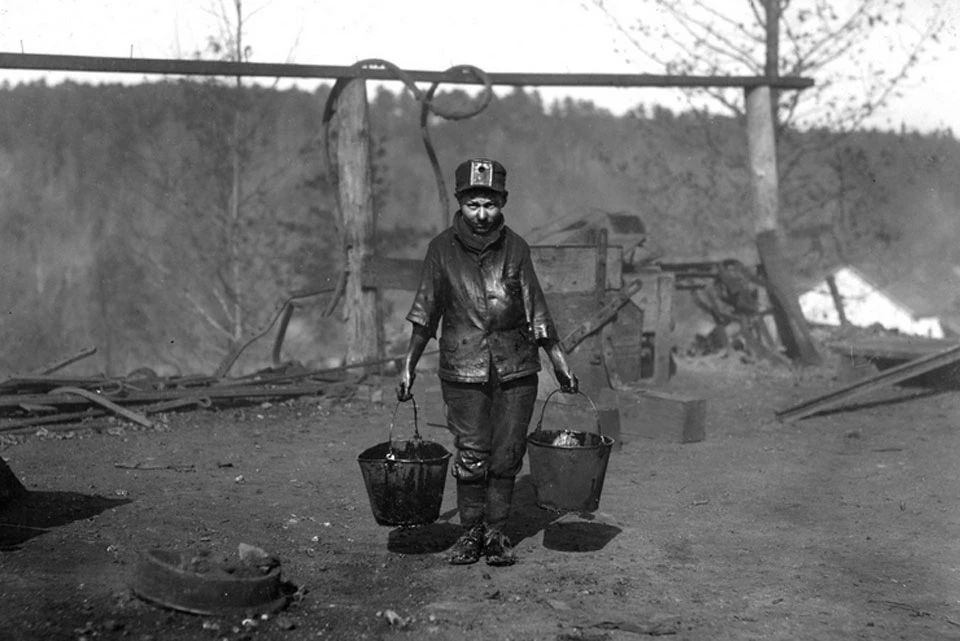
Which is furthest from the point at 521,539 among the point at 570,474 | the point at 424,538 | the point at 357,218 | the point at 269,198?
the point at 269,198

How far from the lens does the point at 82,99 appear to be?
47.3 meters

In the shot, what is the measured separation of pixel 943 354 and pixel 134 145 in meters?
36.6

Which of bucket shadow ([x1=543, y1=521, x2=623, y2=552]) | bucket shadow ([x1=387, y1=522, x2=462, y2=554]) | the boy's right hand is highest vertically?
the boy's right hand

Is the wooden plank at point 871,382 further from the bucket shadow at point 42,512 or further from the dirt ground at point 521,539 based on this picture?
the bucket shadow at point 42,512

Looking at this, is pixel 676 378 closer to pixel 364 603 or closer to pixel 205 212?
pixel 364 603

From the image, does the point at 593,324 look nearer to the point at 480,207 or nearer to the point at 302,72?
the point at 480,207

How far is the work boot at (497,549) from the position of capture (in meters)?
4.79

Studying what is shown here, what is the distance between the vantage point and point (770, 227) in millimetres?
12758

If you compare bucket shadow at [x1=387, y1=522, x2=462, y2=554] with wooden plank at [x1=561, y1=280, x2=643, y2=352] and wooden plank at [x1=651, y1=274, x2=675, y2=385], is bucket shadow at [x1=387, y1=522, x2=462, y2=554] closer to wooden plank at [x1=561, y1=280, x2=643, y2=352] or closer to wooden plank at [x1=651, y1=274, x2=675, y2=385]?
wooden plank at [x1=561, y1=280, x2=643, y2=352]

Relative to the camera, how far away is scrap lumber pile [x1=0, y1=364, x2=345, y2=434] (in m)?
8.59

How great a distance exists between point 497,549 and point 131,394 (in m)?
5.48

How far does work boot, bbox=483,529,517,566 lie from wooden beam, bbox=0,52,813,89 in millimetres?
6366

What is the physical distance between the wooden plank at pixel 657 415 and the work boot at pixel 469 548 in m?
3.70

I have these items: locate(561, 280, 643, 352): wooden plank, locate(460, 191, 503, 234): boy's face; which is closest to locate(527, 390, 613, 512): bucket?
locate(460, 191, 503, 234): boy's face
